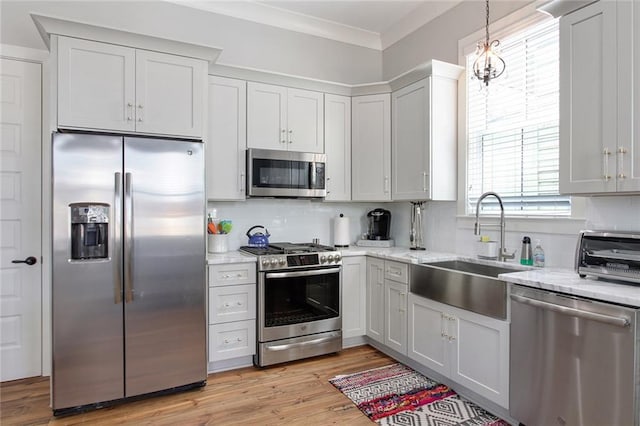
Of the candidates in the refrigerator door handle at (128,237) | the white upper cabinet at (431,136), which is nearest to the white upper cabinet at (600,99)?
the white upper cabinet at (431,136)

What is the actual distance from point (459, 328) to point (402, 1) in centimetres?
298

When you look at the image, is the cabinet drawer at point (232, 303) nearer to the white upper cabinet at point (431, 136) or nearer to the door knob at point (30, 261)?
the door knob at point (30, 261)

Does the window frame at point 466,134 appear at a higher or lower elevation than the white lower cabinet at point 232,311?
higher

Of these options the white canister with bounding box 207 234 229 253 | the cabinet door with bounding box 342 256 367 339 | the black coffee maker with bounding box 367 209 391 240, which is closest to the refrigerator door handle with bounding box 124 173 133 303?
the white canister with bounding box 207 234 229 253

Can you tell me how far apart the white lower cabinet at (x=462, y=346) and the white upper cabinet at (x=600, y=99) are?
0.98 m

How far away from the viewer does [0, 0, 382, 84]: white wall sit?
114 inches

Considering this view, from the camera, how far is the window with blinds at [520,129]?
2.63m

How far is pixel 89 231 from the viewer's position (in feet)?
7.99

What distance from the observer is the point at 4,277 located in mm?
2883

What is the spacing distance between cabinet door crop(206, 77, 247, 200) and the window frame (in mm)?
1925

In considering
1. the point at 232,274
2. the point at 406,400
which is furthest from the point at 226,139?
the point at 406,400

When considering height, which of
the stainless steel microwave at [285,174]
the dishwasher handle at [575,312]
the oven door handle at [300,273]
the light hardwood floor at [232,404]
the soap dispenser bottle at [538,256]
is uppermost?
the stainless steel microwave at [285,174]

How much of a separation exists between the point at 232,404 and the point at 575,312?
2.14 m

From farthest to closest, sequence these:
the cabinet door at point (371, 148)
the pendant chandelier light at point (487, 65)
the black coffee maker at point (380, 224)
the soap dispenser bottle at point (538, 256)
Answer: the black coffee maker at point (380, 224) < the cabinet door at point (371, 148) < the soap dispenser bottle at point (538, 256) < the pendant chandelier light at point (487, 65)
